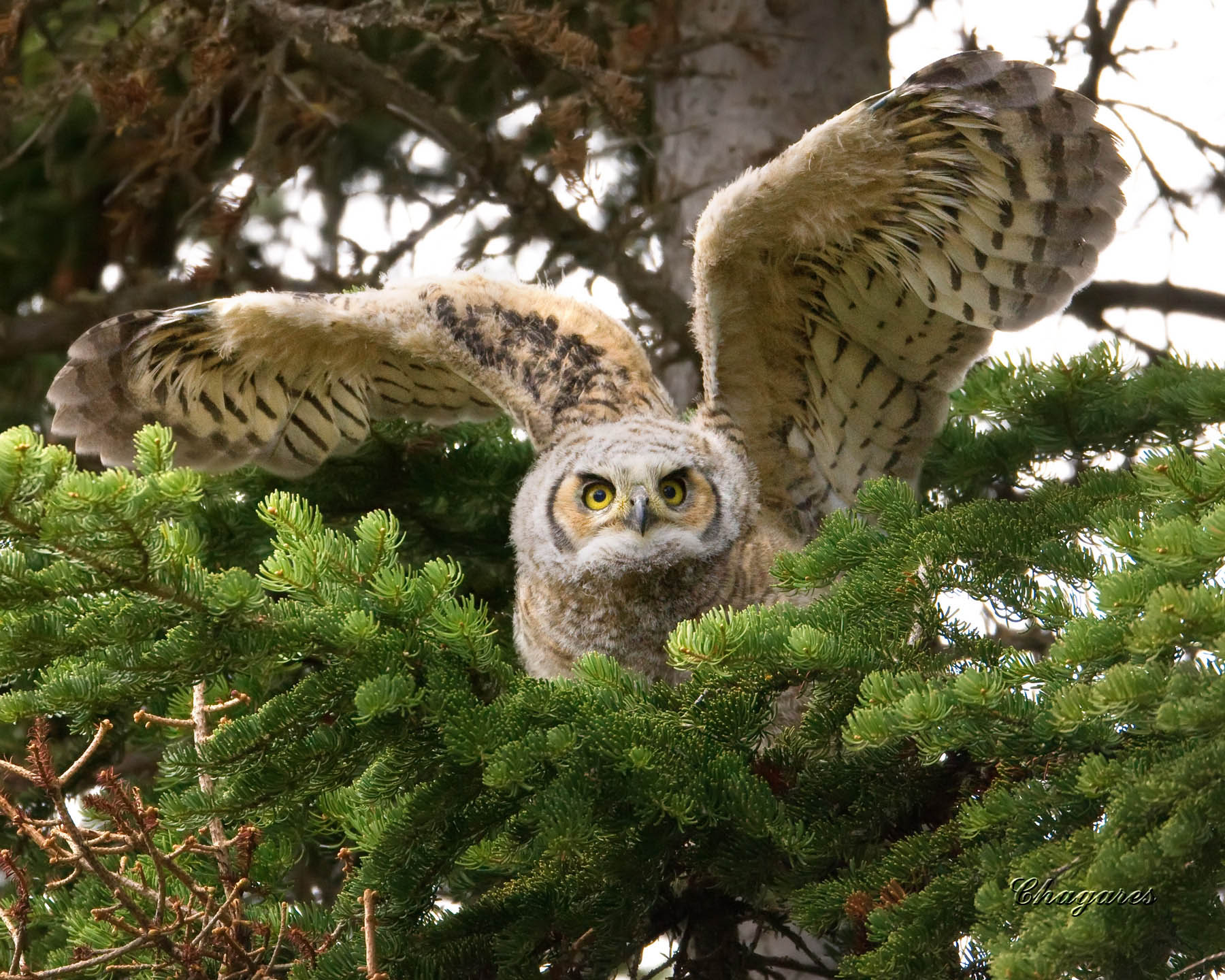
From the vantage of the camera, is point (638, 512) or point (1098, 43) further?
point (1098, 43)

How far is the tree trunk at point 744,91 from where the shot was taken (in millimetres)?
4750

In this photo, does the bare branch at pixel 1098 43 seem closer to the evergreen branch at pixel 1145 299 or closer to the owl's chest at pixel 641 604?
the evergreen branch at pixel 1145 299

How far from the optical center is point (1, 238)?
5832mm

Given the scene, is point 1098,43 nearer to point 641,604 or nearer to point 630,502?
point 630,502

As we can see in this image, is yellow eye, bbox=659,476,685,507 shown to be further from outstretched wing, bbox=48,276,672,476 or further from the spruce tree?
the spruce tree

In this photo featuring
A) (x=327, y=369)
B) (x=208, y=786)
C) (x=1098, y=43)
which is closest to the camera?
(x=208, y=786)

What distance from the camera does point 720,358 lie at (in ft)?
11.6

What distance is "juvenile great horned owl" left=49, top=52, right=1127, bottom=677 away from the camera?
298cm

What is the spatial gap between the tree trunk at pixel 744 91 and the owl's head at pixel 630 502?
1.34 metres

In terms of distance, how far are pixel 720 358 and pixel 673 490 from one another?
453 millimetres

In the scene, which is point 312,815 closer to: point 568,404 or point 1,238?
point 568,404

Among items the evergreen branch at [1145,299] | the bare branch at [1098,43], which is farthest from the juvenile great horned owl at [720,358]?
the bare branch at [1098,43]

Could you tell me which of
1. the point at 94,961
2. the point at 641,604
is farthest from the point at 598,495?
the point at 94,961

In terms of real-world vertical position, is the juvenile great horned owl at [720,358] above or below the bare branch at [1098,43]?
below
